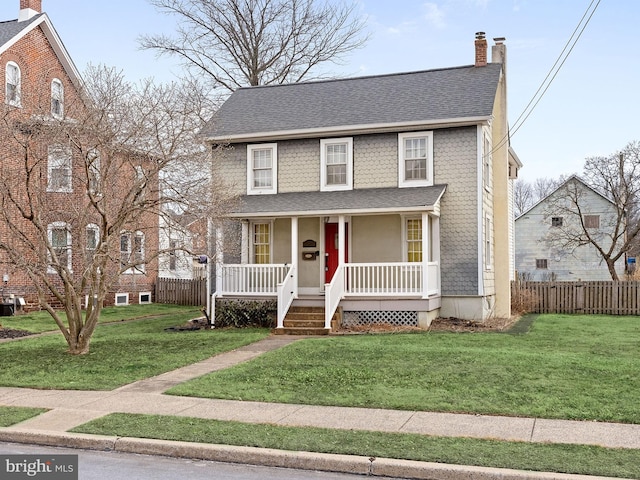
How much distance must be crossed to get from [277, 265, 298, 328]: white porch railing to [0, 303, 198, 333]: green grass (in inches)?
253

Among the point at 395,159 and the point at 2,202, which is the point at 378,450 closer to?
the point at 2,202

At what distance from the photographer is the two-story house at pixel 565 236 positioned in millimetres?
42844

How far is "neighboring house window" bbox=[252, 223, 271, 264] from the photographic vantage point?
70.9 ft

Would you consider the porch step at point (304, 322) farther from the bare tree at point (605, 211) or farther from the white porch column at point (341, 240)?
the bare tree at point (605, 211)

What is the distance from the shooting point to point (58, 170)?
14.0 metres

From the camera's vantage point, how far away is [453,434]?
7770 mm

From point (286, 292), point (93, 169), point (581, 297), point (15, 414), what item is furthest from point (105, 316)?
point (581, 297)

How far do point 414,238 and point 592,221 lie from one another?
91.1 feet

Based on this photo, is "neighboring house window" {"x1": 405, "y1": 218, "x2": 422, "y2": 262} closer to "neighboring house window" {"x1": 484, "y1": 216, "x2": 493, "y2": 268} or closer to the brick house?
"neighboring house window" {"x1": 484, "y1": 216, "x2": 493, "y2": 268}

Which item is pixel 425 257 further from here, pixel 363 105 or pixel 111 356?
pixel 111 356

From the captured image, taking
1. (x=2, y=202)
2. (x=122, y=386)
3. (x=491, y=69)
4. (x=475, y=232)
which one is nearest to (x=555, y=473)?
(x=122, y=386)

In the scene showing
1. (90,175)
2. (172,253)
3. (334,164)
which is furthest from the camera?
(334,164)

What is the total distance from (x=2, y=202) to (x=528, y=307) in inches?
717

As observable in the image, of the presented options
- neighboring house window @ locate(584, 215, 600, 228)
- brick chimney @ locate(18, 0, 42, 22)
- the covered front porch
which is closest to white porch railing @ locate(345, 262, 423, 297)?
the covered front porch
